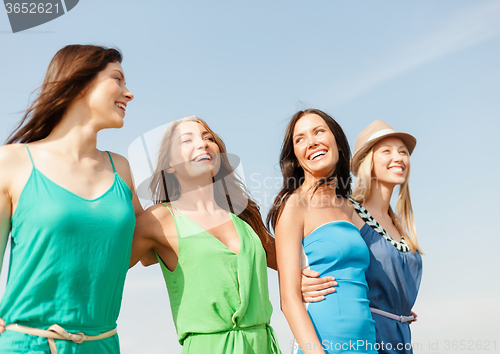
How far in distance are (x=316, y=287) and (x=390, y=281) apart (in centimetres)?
100

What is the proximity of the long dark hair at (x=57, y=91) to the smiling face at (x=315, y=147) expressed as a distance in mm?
2087

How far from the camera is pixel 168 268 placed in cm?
401

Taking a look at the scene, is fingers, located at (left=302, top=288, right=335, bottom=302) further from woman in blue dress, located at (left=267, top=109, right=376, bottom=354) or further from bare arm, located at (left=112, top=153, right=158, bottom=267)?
bare arm, located at (left=112, top=153, right=158, bottom=267)

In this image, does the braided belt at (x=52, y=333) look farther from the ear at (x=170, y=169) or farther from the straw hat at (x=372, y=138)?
the straw hat at (x=372, y=138)

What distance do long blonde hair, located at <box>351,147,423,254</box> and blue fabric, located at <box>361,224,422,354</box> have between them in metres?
0.45

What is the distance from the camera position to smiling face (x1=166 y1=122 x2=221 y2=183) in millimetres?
4352

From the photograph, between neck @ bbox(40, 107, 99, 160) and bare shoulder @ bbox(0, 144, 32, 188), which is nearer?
bare shoulder @ bbox(0, 144, 32, 188)

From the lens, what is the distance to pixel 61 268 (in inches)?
123

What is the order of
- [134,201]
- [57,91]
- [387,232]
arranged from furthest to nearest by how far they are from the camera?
[387,232], [134,201], [57,91]

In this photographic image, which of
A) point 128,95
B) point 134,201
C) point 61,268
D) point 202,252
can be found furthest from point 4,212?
point 202,252

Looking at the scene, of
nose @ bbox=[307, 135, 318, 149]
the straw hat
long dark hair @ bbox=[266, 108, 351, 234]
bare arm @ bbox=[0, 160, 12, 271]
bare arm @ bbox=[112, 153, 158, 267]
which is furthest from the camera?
the straw hat

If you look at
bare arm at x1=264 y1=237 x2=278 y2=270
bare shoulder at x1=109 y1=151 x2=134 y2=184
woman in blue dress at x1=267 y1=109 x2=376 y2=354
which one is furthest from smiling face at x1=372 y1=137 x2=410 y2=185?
bare shoulder at x1=109 y1=151 x2=134 y2=184

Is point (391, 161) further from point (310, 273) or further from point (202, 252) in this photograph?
point (202, 252)

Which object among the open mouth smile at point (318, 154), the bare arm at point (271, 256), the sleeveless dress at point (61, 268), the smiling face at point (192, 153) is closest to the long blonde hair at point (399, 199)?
the open mouth smile at point (318, 154)
